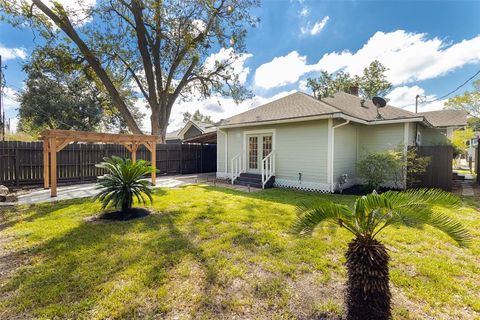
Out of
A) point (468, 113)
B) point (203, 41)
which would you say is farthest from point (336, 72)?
point (203, 41)

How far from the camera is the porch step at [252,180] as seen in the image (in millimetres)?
9398

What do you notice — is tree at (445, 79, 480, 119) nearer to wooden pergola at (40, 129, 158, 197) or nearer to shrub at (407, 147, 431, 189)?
shrub at (407, 147, 431, 189)

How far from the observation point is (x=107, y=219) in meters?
5.12

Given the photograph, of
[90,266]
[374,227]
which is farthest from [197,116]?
[374,227]

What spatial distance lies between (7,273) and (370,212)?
4.45 meters

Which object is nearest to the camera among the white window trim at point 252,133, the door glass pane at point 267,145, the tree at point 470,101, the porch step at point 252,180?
the porch step at point 252,180

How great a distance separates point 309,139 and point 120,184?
6592mm

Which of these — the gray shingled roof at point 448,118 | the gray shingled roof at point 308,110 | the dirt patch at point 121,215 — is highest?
the gray shingled roof at point 448,118

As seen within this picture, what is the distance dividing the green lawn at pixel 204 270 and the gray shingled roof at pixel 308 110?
197 inches

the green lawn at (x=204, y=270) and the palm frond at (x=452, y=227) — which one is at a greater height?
the palm frond at (x=452, y=227)

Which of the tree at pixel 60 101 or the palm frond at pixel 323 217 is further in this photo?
the tree at pixel 60 101

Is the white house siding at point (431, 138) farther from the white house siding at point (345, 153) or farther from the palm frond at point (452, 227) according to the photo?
the palm frond at point (452, 227)

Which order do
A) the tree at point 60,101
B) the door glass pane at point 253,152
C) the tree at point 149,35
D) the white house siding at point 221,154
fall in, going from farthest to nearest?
1. the tree at point 60,101
2. the tree at point 149,35
3. the white house siding at point 221,154
4. the door glass pane at point 253,152

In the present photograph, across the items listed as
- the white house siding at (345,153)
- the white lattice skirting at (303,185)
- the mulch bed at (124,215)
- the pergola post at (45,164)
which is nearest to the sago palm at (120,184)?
the mulch bed at (124,215)
